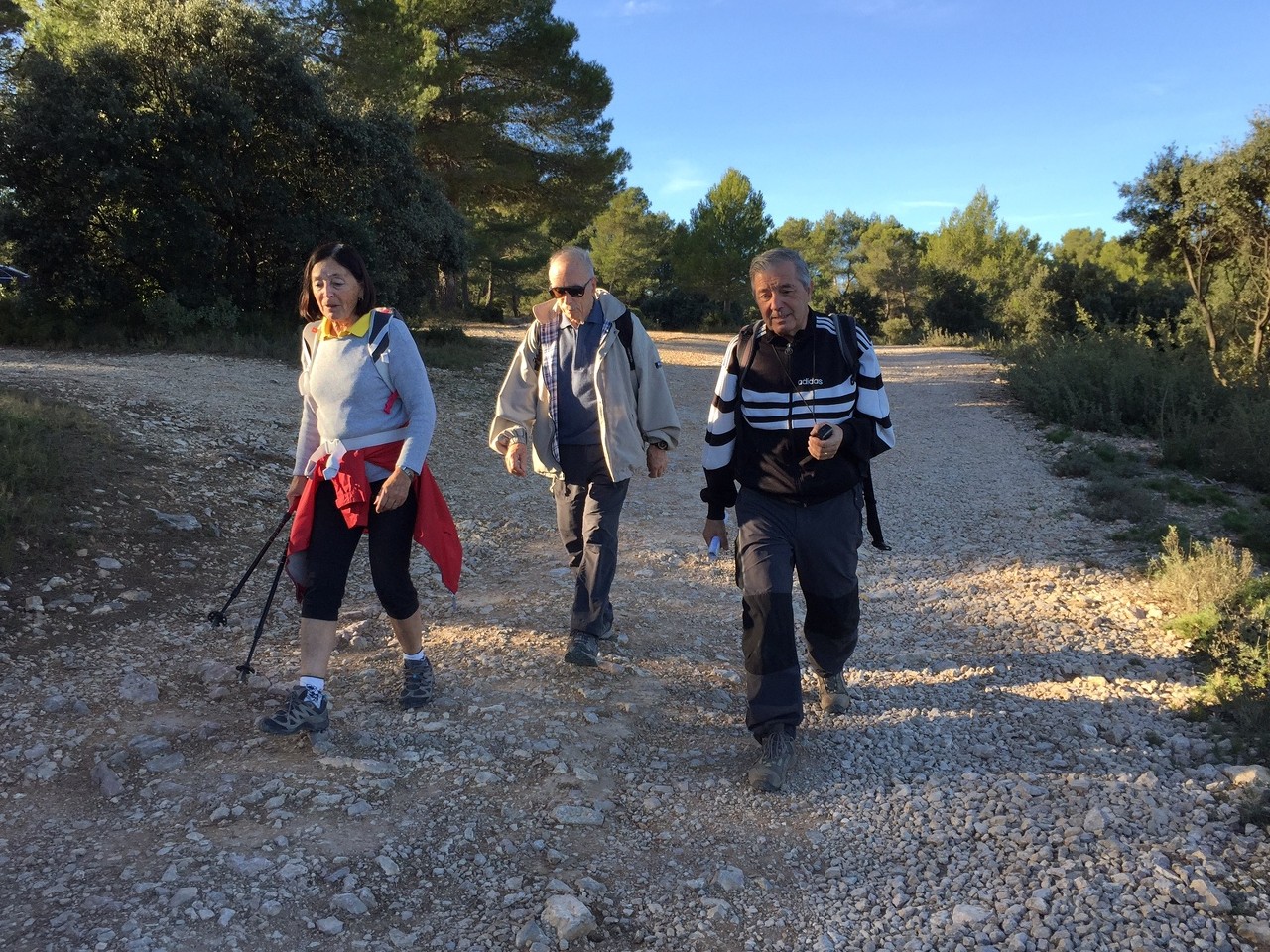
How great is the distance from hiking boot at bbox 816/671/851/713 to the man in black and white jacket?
56 cm

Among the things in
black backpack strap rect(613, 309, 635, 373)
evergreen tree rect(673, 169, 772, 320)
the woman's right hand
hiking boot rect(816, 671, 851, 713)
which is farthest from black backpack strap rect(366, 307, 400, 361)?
evergreen tree rect(673, 169, 772, 320)

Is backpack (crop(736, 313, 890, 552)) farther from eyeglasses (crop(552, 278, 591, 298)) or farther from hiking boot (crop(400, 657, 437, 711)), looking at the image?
hiking boot (crop(400, 657, 437, 711))

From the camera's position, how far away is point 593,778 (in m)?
3.31

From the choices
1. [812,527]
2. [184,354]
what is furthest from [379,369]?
[184,354]

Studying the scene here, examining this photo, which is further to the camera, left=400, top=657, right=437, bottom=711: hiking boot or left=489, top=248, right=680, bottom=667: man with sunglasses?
left=489, top=248, right=680, bottom=667: man with sunglasses

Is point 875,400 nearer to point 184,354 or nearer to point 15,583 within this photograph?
point 15,583

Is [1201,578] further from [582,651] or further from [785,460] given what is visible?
[582,651]

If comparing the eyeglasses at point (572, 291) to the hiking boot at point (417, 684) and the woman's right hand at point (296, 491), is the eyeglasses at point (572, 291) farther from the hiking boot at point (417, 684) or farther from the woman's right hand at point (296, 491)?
the hiking boot at point (417, 684)

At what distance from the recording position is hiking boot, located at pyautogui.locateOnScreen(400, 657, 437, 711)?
3791 mm

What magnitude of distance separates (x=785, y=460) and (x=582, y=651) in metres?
1.46

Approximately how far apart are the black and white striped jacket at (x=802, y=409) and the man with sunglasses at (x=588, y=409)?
65 cm

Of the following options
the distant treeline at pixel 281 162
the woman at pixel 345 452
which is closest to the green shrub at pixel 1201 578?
the woman at pixel 345 452

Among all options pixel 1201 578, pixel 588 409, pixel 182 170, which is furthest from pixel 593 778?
pixel 182 170

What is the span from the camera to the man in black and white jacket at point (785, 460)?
11.0 ft
